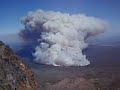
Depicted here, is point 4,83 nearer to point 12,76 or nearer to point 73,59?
point 12,76

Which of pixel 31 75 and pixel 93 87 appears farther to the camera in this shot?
pixel 93 87

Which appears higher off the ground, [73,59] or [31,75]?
[73,59]

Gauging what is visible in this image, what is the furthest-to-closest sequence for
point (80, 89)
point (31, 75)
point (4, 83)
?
point (80, 89)
point (31, 75)
point (4, 83)

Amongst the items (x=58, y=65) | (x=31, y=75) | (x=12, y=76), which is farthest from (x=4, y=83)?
(x=58, y=65)

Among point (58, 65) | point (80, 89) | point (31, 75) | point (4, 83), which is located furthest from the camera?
point (58, 65)

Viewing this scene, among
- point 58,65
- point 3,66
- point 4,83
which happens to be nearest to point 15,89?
point 4,83

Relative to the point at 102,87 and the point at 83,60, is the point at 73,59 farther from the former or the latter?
the point at 102,87
